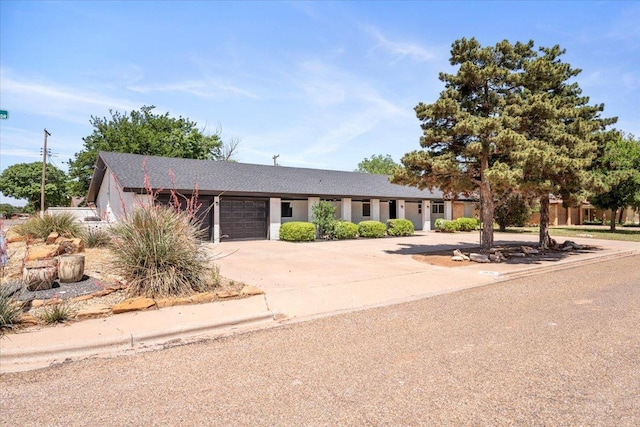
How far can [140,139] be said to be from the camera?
3312 centimetres

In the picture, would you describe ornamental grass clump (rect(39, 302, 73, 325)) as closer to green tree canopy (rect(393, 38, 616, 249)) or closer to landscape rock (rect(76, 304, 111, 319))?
landscape rock (rect(76, 304, 111, 319))

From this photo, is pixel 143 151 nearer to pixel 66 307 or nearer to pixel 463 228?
pixel 463 228

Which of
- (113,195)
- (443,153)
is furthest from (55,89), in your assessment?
(443,153)

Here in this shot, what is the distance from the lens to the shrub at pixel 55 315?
5.48m

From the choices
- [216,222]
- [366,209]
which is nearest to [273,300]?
[216,222]

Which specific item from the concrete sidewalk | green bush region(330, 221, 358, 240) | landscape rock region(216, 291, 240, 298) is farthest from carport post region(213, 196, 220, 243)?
landscape rock region(216, 291, 240, 298)

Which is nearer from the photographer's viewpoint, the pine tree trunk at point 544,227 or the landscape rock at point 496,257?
the landscape rock at point 496,257

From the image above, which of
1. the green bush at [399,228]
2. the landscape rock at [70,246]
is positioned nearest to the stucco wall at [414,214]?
the green bush at [399,228]

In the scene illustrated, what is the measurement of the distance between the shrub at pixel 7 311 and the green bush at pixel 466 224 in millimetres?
27545

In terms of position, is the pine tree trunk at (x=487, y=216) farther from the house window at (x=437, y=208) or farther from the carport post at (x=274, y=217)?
the house window at (x=437, y=208)

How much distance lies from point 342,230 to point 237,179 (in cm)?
692

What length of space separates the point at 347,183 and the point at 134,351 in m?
22.8

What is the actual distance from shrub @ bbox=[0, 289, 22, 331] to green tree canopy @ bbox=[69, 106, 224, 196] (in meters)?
30.0

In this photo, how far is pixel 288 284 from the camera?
8.78 m
